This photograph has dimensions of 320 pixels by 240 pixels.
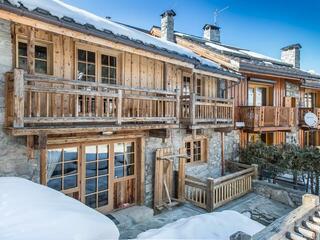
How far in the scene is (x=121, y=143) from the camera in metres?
8.13

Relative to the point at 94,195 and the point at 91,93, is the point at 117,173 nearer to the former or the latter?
the point at 94,195

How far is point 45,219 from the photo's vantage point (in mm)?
3076

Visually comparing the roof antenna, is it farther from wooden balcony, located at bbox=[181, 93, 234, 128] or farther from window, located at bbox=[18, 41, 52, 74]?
window, located at bbox=[18, 41, 52, 74]

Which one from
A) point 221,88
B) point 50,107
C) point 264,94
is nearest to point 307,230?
point 50,107

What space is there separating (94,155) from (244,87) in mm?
9124

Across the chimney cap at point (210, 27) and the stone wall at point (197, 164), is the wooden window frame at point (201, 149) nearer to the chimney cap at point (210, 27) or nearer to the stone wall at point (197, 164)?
the stone wall at point (197, 164)

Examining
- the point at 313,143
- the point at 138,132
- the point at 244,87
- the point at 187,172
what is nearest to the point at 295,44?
the point at 313,143

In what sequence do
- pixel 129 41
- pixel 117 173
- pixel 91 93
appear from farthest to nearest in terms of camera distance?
pixel 117 173
pixel 129 41
pixel 91 93

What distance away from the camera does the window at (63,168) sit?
21.6ft

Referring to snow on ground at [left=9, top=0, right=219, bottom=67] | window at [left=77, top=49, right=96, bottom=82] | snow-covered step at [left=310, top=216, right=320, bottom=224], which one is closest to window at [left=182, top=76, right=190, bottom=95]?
snow on ground at [left=9, top=0, right=219, bottom=67]

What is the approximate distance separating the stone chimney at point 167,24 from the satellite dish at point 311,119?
892 centimetres

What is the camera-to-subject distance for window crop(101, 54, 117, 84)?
304 inches

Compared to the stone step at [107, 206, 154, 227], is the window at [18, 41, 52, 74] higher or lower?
higher

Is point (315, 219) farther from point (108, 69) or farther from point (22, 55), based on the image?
point (22, 55)
